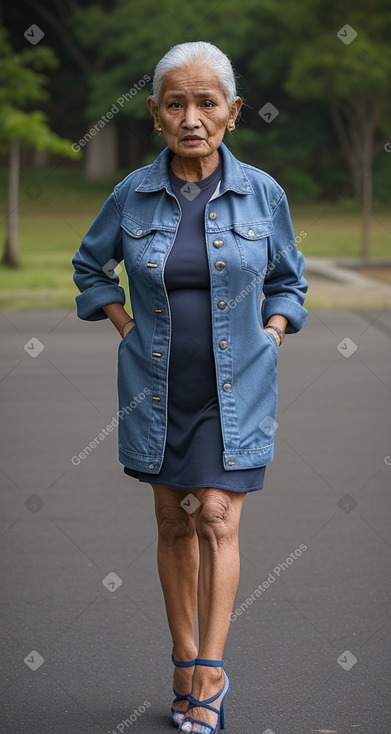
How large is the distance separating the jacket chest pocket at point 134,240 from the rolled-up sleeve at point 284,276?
38cm

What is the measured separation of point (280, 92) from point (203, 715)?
4180 cm

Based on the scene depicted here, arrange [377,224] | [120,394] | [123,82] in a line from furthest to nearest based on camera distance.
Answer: [123,82] < [377,224] < [120,394]

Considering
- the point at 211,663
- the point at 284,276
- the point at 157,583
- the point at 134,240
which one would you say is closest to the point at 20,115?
the point at 157,583

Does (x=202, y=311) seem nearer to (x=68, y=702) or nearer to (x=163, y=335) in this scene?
(x=163, y=335)

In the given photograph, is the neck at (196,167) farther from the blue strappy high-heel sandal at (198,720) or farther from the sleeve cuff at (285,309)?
the blue strappy high-heel sandal at (198,720)

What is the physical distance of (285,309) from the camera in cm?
402

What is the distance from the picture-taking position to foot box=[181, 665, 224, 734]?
3.64m

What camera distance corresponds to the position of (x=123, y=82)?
43656 millimetres

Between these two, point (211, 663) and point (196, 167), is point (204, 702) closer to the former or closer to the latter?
point (211, 663)

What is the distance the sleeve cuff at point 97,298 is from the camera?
4.06 meters

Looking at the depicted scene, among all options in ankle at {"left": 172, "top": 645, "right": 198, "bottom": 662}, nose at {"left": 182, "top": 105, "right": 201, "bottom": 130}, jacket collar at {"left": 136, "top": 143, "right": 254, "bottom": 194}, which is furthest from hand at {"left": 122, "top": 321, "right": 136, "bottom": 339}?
ankle at {"left": 172, "top": 645, "right": 198, "bottom": 662}

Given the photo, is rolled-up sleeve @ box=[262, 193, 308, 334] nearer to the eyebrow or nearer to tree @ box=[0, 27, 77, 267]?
the eyebrow

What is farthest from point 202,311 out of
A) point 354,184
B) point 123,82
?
point 123,82

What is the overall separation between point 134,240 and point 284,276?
521mm
